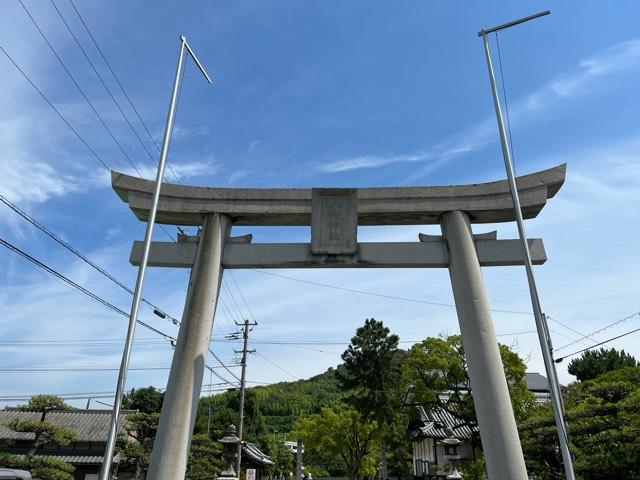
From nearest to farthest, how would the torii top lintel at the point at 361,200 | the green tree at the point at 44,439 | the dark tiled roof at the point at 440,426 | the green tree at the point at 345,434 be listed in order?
the torii top lintel at the point at 361,200
the green tree at the point at 44,439
the green tree at the point at 345,434
the dark tiled roof at the point at 440,426

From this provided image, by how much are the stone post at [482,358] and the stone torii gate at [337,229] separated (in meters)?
0.02

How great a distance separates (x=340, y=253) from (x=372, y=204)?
1.23 m

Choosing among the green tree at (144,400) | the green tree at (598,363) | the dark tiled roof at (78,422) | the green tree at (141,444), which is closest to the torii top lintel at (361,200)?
the green tree at (141,444)

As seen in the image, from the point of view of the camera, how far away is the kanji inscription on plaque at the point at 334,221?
29.3 ft

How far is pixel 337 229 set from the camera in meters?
9.04

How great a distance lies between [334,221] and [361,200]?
2.41 ft

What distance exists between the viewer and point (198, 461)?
20.8 m

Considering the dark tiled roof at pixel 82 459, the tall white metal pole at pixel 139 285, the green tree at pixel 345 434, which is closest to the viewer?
the tall white metal pole at pixel 139 285

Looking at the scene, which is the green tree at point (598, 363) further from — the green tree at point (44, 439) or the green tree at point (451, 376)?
the green tree at point (44, 439)

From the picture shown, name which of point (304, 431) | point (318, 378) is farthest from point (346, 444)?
point (318, 378)

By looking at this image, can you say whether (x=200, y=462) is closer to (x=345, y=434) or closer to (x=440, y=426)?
(x=345, y=434)

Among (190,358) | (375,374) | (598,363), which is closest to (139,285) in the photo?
(190,358)

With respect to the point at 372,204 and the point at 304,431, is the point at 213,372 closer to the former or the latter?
the point at 304,431

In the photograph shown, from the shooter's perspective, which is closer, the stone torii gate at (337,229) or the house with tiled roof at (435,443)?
the stone torii gate at (337,229)
